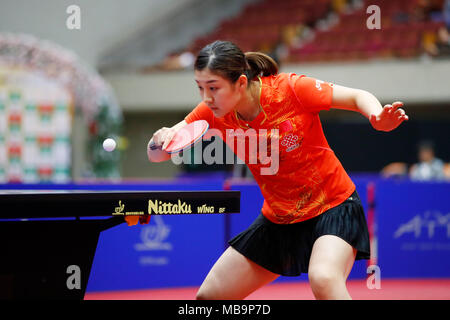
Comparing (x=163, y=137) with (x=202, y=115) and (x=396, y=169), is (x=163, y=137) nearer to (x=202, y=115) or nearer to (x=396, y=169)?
(x=202, y=115)

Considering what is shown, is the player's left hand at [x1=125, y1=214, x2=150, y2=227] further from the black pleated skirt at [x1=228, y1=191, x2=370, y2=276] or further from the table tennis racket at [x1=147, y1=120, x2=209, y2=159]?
the black pleated skirt at [x1=228, y1=191, x2=370, y2=276]

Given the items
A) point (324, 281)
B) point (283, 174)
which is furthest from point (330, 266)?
point (283, 174)

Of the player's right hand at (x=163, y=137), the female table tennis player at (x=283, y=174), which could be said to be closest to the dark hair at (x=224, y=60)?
the female table tennis player at (x=283, y=174)

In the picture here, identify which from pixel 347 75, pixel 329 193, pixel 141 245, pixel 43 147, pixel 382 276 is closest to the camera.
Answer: pixel 329 193

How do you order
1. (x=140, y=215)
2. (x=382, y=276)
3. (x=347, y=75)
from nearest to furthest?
(x=140, y=215) → (x=382, y=276) → (x=347, y=75)

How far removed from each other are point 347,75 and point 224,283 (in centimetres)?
963

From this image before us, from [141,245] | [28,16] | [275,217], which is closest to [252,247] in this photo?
[275,217]

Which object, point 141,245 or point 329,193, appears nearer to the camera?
point 329,193

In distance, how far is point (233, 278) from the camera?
8.25 ft

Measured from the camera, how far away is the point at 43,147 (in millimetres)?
10836

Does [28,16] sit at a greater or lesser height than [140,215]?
greater

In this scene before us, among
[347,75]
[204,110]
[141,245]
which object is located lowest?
[141,245]

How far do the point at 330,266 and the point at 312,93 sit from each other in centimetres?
71
